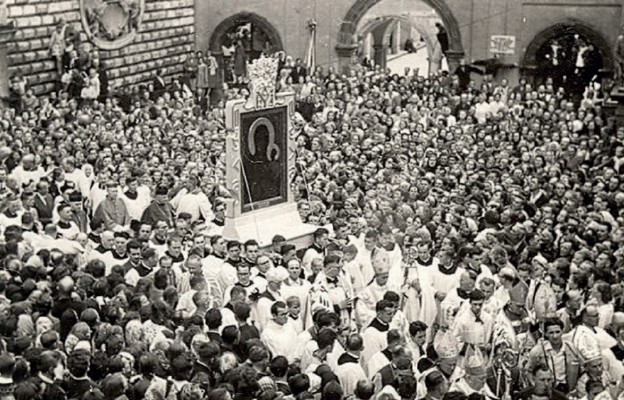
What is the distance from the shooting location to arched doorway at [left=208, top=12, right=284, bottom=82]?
32750 mm

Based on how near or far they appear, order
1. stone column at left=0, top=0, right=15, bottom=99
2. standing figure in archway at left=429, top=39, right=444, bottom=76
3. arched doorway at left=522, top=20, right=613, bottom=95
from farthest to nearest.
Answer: standing figure in archway at left=429, top=39, right=444, bottom=76 < arched doorway at left=522, top=20, right=613, bottom=95 < stone column at left=0, top=0, right=15, bottom=99

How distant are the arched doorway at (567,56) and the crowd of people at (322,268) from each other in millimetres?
8285

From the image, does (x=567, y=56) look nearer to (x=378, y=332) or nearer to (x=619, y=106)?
(x=619, y=106)

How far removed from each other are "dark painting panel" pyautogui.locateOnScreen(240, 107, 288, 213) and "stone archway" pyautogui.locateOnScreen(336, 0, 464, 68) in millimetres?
16368

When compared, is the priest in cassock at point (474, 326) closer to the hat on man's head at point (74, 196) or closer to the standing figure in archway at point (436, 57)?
the hat on man's head at point (74, 196)

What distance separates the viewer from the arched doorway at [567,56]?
2866 centimetres

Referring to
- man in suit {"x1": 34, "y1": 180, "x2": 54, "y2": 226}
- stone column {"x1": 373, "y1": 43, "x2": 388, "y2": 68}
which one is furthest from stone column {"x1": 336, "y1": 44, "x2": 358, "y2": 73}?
man in suit {"x1": 34, "y1": 180, "x2": 54, "y2": 226}

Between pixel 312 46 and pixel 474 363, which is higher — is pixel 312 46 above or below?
above

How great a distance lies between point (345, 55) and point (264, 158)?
17.5m

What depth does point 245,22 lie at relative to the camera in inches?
1304

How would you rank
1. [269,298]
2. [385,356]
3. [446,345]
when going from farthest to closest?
[269,298], [446,345], [385,356]

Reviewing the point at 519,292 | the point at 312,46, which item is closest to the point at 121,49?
the point at 312,46

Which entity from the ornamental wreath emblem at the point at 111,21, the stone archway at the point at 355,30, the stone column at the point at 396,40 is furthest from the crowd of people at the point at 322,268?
the stone column at the point at 396,40

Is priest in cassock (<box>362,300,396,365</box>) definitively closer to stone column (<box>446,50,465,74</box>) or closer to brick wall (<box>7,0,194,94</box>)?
brick wall (<box>7,0,194,94</box>)
